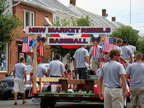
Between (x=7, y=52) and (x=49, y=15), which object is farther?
(x=49, y=15)

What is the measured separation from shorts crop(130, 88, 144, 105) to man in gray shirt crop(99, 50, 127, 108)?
169 centimetres

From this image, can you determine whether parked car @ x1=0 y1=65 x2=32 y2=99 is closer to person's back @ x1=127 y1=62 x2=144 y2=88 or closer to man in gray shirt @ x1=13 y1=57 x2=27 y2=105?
man in gray shirt @ x1=13 y1=57 x2=27 y2=105

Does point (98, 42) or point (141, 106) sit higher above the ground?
point (98, 42)

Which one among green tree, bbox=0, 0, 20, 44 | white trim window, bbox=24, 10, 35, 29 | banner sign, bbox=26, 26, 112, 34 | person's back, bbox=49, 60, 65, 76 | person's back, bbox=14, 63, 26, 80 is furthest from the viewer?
white trim window, bbox=24, 10, 35, 29

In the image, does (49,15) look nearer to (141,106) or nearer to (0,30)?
(0,30)

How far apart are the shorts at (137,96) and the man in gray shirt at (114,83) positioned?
5.53 feet

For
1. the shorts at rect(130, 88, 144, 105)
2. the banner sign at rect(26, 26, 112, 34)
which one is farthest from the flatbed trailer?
the shorts at rect(130, 88, 144, 105)

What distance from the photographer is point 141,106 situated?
1032 centimetres

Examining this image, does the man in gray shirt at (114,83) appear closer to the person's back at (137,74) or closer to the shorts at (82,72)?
the person's back at (137,74)

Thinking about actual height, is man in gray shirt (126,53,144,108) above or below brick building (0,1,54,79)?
below

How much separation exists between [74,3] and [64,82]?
48.7 metres

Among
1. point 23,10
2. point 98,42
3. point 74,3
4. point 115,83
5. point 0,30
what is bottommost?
point 115,83

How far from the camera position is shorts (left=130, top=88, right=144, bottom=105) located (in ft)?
34.1

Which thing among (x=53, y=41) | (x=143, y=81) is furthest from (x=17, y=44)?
(x=143, y=81)
